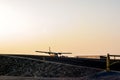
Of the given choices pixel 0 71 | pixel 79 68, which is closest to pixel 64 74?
pixel 79 68

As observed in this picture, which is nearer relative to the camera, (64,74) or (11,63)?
(64,74)

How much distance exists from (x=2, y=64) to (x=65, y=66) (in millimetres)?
10177

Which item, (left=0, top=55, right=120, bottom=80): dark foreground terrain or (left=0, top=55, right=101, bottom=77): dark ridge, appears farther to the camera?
(left=0, top=55, right=101, bottom=77): dark ridge

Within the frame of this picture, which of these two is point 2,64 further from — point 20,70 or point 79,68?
point 79,68

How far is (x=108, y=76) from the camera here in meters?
18.6

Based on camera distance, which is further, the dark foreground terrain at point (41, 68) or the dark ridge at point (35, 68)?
the dark ridge at point (35, 68)

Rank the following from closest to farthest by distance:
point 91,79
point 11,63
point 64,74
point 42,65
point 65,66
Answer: point 91,79
point 64,74
point 65,66
point 42,65
point 11,63

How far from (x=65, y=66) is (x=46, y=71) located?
9.21ft

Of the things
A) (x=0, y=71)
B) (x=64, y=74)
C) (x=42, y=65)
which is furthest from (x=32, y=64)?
(x=64, y=74)

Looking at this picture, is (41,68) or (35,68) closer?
(41,68)

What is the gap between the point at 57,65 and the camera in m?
37.8

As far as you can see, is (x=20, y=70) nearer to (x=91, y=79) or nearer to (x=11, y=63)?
(x=11, y=63)

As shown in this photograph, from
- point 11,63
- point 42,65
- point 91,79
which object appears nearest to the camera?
point 91,79

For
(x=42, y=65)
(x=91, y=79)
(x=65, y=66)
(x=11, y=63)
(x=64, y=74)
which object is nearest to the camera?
(x=91, y=79)
